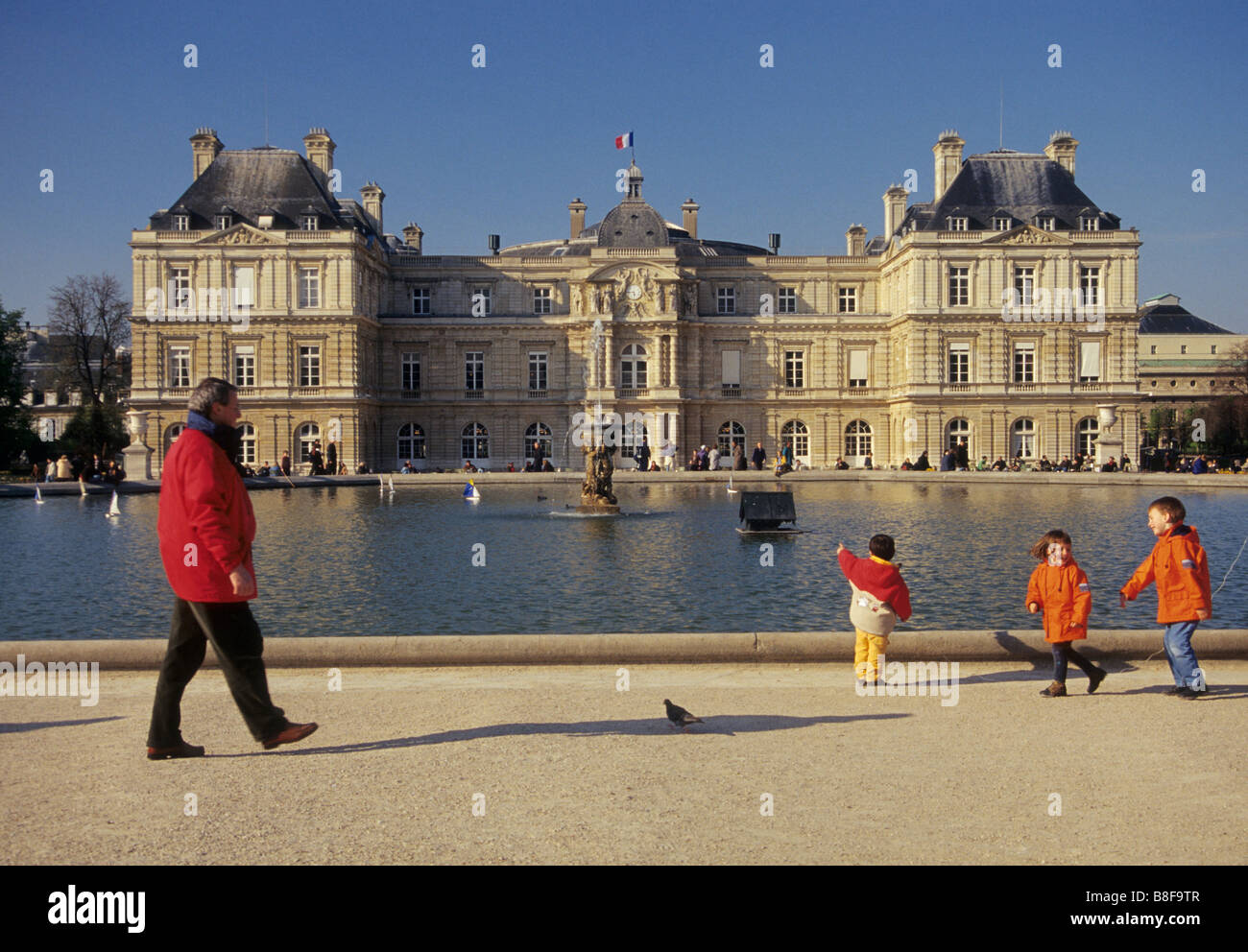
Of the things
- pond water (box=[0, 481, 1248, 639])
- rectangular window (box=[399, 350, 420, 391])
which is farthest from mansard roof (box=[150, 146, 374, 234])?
pond water (box=[0, 481, 1248, 639])

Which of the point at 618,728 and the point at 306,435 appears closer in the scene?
the point at 618,728

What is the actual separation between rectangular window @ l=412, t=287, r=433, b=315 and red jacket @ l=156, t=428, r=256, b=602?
58848 mm

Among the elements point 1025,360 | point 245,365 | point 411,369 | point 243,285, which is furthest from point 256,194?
point 1025,360

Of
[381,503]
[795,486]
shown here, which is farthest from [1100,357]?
[381,503]

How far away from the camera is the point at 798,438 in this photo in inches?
2495

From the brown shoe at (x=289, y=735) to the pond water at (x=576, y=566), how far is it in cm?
538

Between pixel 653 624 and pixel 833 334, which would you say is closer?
pixel 653 624

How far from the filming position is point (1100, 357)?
58.8 m

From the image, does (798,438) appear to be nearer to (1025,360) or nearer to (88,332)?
(1025,360)

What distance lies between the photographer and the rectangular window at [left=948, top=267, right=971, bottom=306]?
58.0m

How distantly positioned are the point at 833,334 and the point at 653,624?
52.3 metres

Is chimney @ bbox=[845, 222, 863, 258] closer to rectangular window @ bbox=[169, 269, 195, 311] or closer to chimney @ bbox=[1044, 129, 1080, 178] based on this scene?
chimney @ bbox=[1044, 129, 1080, 178]

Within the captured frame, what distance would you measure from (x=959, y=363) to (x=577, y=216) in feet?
84.3
